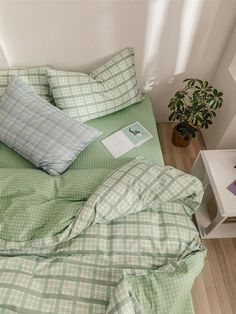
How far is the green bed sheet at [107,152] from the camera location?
4.68 ft

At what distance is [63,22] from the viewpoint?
1448mm

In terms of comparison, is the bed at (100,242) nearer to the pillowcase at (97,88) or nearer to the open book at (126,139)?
the open book at (126,139)

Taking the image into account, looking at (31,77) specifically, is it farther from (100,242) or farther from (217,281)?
(217,281)

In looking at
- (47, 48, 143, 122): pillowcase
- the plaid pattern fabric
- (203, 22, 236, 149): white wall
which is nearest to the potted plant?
(203, 22, 236, 149): white wall

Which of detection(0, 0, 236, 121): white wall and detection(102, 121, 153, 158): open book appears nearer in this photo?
detection(0, 0, 236, 121): white wall

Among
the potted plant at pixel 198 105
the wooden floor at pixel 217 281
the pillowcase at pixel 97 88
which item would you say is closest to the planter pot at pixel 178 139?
the potted plant at pixel 198 105

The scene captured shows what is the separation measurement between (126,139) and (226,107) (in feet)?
2.36

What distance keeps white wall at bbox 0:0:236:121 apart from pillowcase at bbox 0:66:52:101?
0.42 ft

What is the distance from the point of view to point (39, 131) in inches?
53.7

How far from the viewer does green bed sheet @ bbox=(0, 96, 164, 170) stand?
1.43 m

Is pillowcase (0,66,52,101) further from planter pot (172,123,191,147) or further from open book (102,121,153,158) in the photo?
planter pot (172,123,191,147)

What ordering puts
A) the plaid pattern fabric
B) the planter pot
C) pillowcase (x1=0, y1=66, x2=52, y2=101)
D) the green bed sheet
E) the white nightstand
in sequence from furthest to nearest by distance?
the planter pot
pillowcase (x1=0, y1=66, x2=52, y2=101)
the green bed sheet
the white nightstand
the plaid pattern fabric

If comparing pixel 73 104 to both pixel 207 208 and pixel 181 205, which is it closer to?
pixel 181 205

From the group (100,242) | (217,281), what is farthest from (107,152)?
(217,281)
